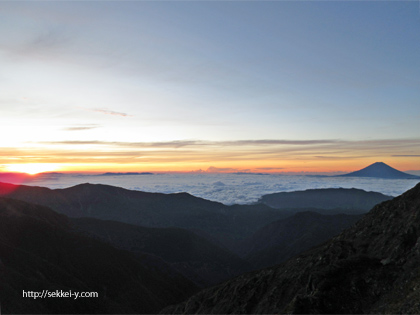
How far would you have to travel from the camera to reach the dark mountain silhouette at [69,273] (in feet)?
268

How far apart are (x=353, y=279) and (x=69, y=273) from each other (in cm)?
10262

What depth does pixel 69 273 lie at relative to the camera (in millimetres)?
104625

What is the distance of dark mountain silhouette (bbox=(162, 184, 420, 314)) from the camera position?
106 ft

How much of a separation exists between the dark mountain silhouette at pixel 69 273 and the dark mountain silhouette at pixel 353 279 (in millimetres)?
44474

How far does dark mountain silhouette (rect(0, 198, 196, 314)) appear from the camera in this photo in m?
81.6

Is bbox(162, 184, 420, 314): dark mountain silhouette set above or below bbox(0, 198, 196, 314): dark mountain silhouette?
above

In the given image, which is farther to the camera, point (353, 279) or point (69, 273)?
point (69, 273)

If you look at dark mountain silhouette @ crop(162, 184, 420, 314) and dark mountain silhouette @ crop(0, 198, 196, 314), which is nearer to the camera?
dark mountain silhouette @ crop(162, 184, 420, 314)

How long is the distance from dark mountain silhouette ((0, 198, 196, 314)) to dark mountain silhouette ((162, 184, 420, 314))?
44.5m

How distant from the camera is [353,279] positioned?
35562mm

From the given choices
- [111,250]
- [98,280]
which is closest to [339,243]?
[98,280]

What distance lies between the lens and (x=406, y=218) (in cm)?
4675

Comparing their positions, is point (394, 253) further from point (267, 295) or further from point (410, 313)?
point (267, 295)

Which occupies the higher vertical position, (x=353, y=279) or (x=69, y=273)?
(x=353, y=279)
